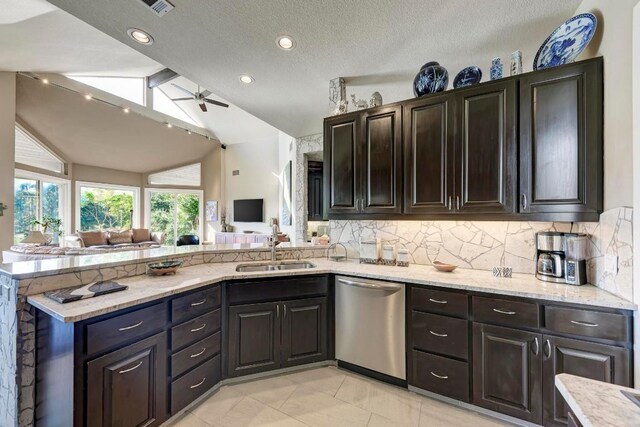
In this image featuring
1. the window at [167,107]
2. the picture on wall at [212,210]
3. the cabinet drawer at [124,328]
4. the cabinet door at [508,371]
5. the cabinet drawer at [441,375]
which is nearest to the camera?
the cabinet drawer at [124,328]

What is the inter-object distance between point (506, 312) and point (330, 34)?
245cm

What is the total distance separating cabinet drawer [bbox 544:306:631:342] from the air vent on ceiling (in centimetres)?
324

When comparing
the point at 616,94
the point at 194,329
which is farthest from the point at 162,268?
the point at 616,94

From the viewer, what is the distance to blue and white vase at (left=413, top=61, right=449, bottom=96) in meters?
2.38

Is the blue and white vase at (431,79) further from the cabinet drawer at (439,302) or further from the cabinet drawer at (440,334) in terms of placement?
the cabinet drawer at (440,334)

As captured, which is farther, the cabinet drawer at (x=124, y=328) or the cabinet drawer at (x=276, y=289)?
the cabinet drawer at (x=276, y=289)

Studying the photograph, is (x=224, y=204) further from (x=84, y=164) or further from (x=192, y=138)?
(x=84, y=164)

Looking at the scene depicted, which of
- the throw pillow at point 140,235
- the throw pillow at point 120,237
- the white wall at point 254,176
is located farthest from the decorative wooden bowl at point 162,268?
the throw pillow at point 140,235

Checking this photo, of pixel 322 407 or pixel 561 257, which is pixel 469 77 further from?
pixel 322 407

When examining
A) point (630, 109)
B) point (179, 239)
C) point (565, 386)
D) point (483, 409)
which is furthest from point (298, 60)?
point (179, 239)

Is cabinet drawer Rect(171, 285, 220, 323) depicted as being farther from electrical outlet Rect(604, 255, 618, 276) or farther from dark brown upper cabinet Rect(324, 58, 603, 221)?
electrical outlet Rect(604, 255, 618, 276)

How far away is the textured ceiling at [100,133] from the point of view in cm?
574

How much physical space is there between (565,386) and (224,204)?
1001 cm

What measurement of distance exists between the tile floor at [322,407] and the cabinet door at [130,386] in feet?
1.06
